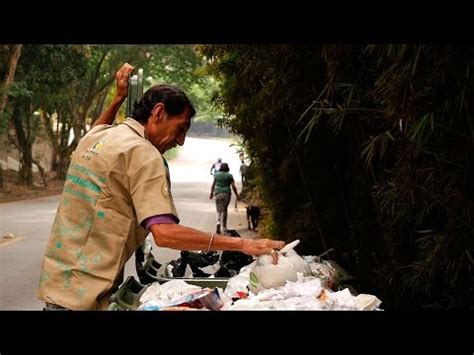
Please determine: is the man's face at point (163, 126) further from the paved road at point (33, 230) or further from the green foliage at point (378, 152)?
the paved road at point (33, 230)

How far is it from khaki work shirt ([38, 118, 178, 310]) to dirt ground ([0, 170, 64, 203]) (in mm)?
20228

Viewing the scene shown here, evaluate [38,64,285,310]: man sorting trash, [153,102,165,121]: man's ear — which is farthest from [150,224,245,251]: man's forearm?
[153,102,165,121]: man's ear

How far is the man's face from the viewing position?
300cm

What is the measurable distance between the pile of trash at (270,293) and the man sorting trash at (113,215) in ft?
0.35

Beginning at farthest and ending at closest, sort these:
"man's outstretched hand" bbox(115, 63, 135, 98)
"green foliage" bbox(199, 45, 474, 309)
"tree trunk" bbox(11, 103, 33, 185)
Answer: "tree trunk" bbox(11, 103, 33, 185) → "green foliage" bbox(199, 45, 474, 309) → "man's outstretched hand" bbox(115, 63, 135, 98)

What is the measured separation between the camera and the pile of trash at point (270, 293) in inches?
106

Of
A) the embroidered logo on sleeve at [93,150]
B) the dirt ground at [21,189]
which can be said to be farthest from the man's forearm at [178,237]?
the dirt ground at [21,189]

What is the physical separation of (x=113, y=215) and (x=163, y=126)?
44 centimetres

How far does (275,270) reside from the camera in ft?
9.70

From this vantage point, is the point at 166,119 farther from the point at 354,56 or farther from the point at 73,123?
the point at 73,123

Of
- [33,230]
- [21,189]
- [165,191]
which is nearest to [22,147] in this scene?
[21,189]

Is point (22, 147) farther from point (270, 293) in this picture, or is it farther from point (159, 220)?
point (270, 293)

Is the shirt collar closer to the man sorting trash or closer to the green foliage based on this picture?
the man sorting trash
